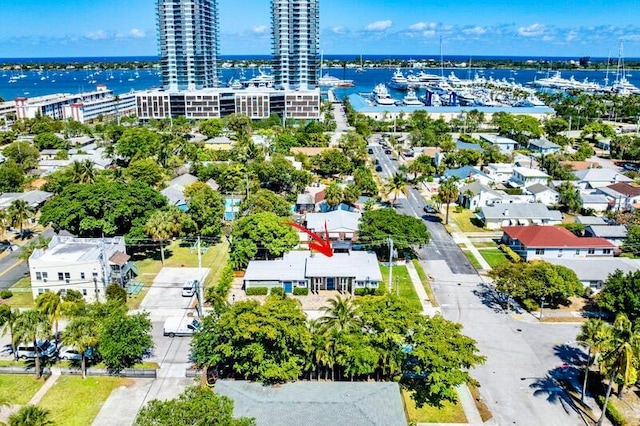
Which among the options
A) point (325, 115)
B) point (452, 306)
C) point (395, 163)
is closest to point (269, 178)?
point (395, 163)

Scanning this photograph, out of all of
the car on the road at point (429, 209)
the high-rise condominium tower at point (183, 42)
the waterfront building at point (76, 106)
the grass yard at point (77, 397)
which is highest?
the high-rise condominium tower at point (183, 42)

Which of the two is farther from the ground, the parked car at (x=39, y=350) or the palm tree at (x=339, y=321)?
the palm tree at (x=339, y=321)

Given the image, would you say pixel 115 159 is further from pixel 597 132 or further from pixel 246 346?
pixel 597 132


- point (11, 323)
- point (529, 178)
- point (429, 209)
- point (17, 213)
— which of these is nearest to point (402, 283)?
point (429, 209)

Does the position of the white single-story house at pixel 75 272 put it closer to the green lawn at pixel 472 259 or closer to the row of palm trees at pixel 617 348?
the green lawn at pixel 472 259

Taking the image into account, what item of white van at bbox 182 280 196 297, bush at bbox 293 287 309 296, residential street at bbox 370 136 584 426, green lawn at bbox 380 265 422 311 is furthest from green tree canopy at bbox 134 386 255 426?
green lawn at bbox 380 265 422 311

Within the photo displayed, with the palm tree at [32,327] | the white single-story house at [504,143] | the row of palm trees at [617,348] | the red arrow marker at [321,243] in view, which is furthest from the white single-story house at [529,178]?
the palm tree at [32,327]

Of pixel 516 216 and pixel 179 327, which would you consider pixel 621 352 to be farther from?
pixel 516 216
